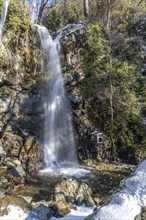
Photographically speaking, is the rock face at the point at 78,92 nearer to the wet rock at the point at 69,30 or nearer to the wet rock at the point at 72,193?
the wet rock at the point at 69,30

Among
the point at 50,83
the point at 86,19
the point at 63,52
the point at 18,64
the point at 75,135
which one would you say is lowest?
the point at 75,135

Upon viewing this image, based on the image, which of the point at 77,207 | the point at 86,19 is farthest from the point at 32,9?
the point at 77,207

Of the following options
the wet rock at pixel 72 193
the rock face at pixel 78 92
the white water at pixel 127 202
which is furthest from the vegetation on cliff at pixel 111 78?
the white water at pixel 127 202

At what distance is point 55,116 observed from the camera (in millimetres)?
11148

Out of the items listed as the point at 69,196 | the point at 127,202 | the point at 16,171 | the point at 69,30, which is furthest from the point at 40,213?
the point at 69,30

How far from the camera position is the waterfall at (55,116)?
10328 mm

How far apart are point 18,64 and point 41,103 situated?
6.13 feet

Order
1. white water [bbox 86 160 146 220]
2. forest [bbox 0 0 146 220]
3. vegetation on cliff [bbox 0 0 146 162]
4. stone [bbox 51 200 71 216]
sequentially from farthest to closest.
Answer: vegetation on cliff [bbox 0 0 146 162] → forest [bbox 0 0 146 220] → stone [bbox 51 200 71 216] → white water [bbox 86 160 146 220]

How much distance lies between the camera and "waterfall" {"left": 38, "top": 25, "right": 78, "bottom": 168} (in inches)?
407

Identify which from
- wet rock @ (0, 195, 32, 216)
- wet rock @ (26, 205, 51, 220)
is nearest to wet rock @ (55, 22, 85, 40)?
wet rock @ (0, 195, 32, 216)

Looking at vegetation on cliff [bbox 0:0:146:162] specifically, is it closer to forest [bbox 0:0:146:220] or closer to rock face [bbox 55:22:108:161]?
forest [bbox 0:0:146:220]

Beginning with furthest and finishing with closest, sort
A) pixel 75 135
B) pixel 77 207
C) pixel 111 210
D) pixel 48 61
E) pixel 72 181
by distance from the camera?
pixel 48 61 < pixel 75 135 < pixel 72 181 < pixel 77 207 < pixel 111 210

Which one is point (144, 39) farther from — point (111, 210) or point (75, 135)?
point (111, 210)

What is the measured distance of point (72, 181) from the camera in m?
6.93
